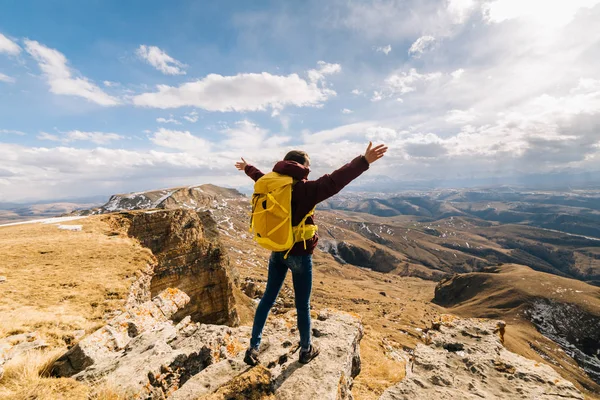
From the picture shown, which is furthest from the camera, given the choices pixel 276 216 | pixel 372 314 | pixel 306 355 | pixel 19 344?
pixel 372 314

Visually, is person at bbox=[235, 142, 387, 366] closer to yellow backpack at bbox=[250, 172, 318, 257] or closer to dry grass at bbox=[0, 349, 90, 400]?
yellow backpack at bbox=[250, 172, 318, 257]

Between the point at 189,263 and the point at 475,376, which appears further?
the point at 189,263

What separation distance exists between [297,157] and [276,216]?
5.34 ft

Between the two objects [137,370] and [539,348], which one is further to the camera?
[539,348]

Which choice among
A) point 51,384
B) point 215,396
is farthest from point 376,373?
point 51,384

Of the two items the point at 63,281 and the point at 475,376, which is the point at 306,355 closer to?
the point at 475,376

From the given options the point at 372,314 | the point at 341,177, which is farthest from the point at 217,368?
the point at 372,314

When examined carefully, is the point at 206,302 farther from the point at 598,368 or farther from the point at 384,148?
the point at 598,368

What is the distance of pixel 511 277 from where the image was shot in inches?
5866

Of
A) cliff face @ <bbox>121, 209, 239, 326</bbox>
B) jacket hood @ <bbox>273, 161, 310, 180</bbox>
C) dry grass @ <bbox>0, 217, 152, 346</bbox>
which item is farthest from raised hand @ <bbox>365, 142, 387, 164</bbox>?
cliff face @ <bbox>121, 209, 239, 326</bbox>

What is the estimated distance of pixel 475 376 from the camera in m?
7.82

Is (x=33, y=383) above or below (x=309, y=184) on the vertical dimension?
below

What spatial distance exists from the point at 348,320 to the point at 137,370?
7.19 m

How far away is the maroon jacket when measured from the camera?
574 centimetres
